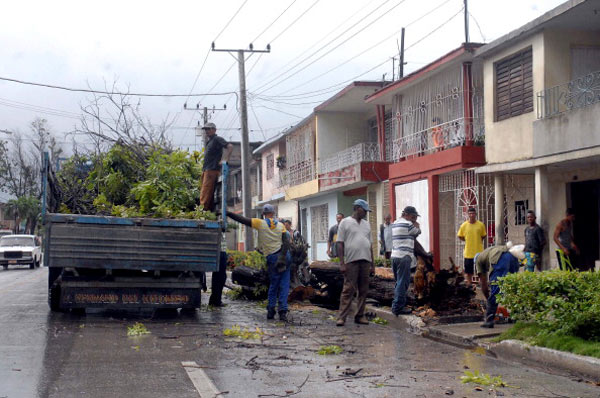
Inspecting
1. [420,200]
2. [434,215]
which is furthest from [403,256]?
[420,200]

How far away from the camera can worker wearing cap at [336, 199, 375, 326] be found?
1087cm

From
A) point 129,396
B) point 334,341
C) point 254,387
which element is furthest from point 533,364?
point 129,396

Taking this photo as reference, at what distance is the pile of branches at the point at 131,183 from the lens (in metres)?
12.0

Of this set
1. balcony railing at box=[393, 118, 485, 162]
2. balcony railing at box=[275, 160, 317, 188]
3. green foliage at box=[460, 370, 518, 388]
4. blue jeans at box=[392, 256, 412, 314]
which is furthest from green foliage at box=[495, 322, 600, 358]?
balcony railing at box=[275, 160, 317, 188]

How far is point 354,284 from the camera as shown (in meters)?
10.9

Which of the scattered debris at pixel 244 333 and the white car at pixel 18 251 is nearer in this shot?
the scattered debris at pixel 244 333

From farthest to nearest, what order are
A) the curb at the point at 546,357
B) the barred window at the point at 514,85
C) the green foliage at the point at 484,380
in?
the barred window at the point at 514,85, the curb at the point at 546,357, the green foliage at the point at 484,380

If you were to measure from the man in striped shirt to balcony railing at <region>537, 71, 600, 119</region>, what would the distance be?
186 inches

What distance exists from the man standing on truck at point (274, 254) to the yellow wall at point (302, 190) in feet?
59.6

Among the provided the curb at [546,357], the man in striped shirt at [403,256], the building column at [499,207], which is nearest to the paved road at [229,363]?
the curb at [546,357]

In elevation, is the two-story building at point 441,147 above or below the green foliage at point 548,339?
above

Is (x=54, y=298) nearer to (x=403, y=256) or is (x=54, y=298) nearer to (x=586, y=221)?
(x=403, y=256)

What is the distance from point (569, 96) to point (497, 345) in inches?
285

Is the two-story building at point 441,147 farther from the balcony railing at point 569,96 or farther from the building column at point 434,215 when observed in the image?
the balcony railing at point 569,96
